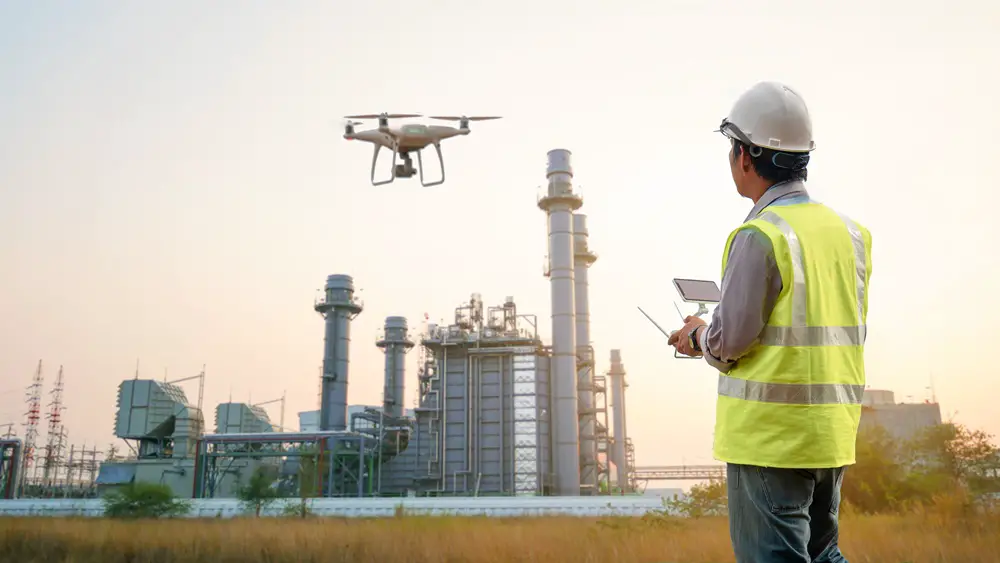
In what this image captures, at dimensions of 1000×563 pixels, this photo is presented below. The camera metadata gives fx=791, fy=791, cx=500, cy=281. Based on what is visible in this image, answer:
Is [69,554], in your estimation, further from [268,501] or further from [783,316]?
[268,501]

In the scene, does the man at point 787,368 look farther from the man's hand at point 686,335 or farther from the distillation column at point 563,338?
the distillation column at point 563,338

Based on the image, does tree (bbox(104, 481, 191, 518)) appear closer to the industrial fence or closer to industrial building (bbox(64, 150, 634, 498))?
the industrial fence

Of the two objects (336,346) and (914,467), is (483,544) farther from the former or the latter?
(336,346)

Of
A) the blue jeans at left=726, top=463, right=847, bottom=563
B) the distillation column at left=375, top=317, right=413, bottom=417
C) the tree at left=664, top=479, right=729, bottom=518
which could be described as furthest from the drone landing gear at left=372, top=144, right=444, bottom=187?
the distillation column at left=375, top=317, right=413, bottom=417

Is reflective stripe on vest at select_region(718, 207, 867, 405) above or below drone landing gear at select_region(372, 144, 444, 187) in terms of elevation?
below

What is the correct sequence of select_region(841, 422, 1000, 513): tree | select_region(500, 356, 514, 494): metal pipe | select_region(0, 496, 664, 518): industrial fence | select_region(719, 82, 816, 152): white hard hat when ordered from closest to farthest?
select_region(719, 82, 816, 152): white hard hat, select_region(841, 422, 1000, 513): tree, select_region(0, 496, 664, 518): industrial fence, select_region(500, 356, 514, 494): metal pipe

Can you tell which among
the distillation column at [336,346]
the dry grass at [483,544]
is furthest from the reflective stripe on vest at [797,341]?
the distillation column at [336,346]

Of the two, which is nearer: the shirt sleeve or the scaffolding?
the shirt sleeve
